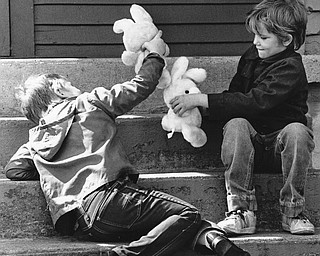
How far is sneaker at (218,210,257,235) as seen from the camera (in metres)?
3.58

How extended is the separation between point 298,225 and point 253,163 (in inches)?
14.6

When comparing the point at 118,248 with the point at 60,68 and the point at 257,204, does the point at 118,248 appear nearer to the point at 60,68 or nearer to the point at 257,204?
the point at 257,204

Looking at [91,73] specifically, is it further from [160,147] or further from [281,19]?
[281,19]

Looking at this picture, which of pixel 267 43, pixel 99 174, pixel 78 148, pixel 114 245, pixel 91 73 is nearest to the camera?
pixel 114 245

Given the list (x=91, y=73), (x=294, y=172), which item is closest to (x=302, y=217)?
(x=294, y=172)

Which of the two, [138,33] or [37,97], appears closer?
[37,97]

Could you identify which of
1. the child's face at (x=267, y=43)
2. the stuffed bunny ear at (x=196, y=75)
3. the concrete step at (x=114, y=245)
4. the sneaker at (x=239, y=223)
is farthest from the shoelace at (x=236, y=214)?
the child's face at (x=267, y=43)

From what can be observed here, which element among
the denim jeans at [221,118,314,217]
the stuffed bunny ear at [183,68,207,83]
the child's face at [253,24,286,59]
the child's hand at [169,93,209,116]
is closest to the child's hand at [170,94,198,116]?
the child's hand at [169,93,209,116]

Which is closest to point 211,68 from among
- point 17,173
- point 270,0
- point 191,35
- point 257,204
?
point 191,35

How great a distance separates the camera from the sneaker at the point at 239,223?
11.8 ft

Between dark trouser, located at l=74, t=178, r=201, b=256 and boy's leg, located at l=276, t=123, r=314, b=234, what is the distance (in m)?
0.54

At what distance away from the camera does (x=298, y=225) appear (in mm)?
3617

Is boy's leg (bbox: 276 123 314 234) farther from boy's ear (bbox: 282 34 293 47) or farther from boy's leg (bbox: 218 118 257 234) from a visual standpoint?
boy's ear (bbox: 282 34 293 47)

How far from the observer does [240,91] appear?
13.6ft
